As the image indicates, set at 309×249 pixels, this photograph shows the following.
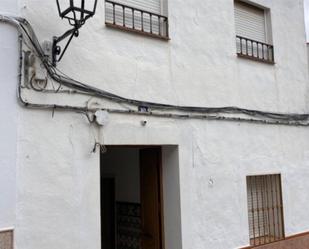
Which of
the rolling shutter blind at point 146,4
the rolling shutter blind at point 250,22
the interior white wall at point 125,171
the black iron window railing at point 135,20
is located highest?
the rolling shutter blind at point 250,22

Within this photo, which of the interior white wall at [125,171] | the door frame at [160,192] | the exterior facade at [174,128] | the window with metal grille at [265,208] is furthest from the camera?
the window with metal grille at [265,208]

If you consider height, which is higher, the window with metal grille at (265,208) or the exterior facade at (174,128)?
the exterior facade at (174,128)

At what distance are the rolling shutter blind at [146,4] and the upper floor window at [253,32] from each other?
1.76 meters

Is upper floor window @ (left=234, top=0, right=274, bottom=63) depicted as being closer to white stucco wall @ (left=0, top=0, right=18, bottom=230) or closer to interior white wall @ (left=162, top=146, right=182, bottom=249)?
interior white wall @ (left=162, top=146, right=182, bottom=249)

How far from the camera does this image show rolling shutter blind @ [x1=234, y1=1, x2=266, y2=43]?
23.2ft

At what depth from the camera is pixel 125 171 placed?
6961mm

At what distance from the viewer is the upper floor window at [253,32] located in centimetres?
703

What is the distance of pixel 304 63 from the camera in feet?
26.9

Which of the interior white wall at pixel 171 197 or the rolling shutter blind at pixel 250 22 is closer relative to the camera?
the interior white wall at pixel 171 197

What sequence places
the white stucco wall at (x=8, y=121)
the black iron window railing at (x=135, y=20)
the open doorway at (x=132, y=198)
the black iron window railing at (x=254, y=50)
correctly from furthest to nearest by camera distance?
the black iron window railing at (x=254, y=50), the open doorway at (x=132, y=198), the black iron window railing at (x=135, y=20), the white stucco wall at (x=8, y=121)

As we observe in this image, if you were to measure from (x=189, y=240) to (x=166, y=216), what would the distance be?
49 centimetres

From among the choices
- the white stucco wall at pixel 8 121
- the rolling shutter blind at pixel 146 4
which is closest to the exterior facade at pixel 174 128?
the white stucco wall at pixel 8 121

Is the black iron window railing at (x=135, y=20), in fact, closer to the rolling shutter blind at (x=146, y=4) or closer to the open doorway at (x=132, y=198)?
the rolling shutter blind at (x=146, y=4)

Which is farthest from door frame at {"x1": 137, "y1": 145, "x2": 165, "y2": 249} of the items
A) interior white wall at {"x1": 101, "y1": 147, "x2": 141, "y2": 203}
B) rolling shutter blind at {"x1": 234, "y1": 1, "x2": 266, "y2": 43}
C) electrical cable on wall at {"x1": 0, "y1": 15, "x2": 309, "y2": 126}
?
rolling shutter blind at {"x1": 234, "y1": 1, "x2": 266, "y2": 43}
